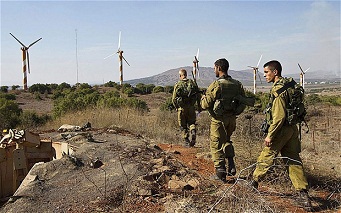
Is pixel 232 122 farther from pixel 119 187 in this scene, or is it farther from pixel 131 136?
pixel 131 136

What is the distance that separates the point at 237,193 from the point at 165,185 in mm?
1342

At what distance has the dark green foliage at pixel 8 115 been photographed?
1238cm

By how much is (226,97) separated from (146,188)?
67.6 inches

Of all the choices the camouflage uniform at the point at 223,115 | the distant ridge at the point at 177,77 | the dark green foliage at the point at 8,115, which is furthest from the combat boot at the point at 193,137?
the dark green foliage at the point at 8,115

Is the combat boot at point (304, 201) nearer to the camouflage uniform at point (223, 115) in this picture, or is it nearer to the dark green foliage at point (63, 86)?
the camouflage uniform at point (223, 115)

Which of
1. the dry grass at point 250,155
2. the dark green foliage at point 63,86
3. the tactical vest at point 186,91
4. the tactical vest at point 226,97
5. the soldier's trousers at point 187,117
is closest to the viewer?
the dry grass at point 250,155

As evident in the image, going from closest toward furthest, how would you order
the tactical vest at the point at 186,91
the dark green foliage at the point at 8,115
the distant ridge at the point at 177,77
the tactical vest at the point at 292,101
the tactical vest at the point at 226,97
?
1. the tactical vest at the point at 292,101
2. the tactical vest at the point at 226,97
3. the tactical vest at the point at 186,91
4. the distant ridge at the point at 177,77
5. the dark green foliage at the point at 8,115

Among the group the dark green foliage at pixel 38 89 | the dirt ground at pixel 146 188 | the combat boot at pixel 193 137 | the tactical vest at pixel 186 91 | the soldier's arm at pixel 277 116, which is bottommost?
the dirt ground at pixel 146 188

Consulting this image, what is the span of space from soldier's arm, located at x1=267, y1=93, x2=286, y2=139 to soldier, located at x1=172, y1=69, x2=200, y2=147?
134 inches

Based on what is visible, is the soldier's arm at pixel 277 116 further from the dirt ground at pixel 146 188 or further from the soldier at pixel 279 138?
the dirt ground at pixel 146 188

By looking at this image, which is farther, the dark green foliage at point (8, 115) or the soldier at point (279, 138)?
the dark green foliage at point (8, 115)

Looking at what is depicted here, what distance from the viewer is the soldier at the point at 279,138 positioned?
395 cm

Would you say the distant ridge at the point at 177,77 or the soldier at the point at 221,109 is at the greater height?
the distant ridge at the point at 177,77

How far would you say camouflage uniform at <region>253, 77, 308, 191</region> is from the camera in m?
3.95
